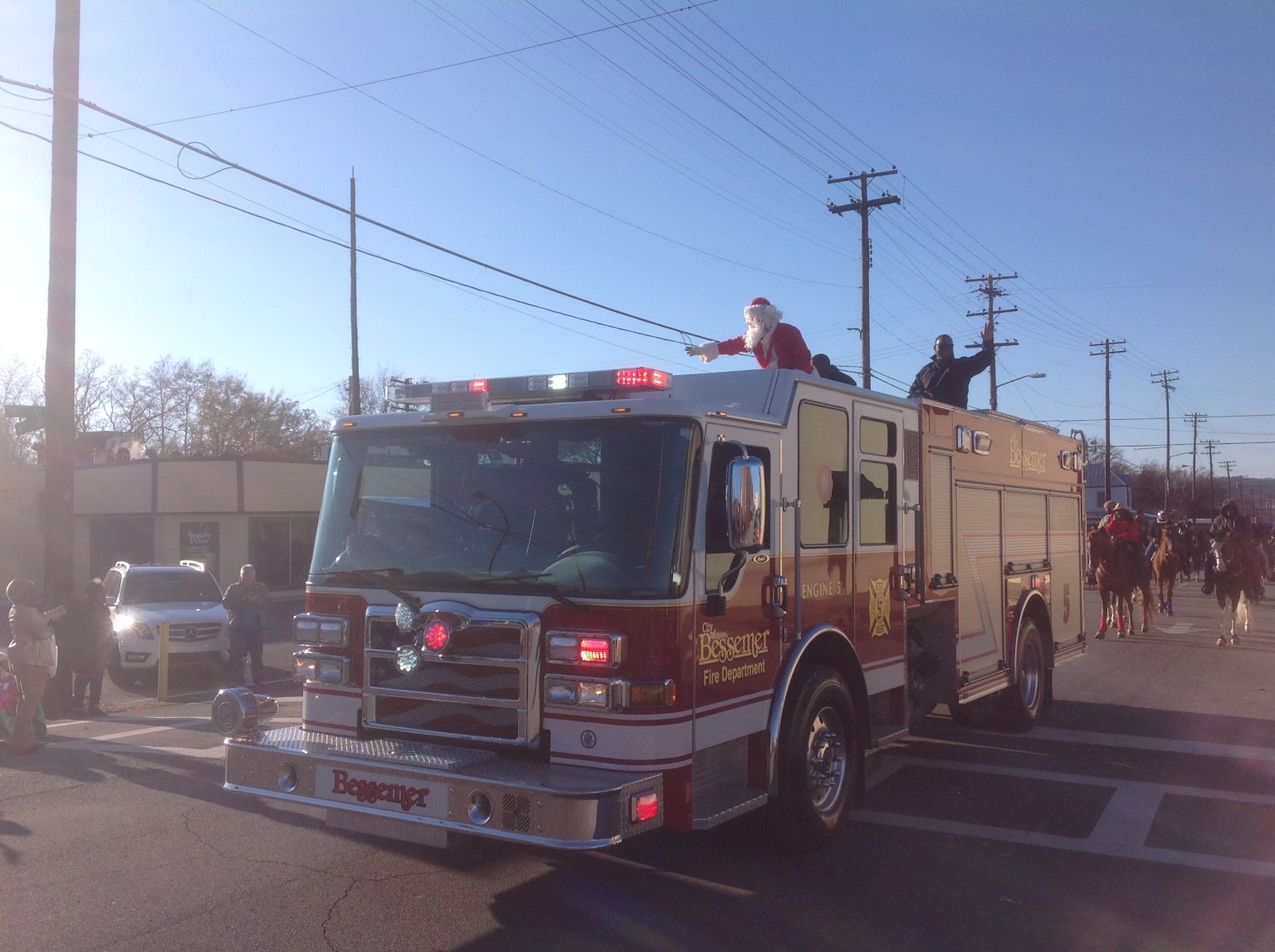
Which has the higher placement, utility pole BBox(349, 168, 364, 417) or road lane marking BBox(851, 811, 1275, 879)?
utility pole BBox(349, 168, 364, 417)

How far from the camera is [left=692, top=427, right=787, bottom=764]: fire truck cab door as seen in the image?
513 centimetres

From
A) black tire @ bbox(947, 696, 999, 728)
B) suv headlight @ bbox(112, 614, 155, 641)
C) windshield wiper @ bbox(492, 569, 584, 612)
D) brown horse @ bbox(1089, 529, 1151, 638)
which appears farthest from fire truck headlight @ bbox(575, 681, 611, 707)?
brown horse @ bbox(1089, 529, 1151, 638)

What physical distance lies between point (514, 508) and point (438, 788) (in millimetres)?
1422

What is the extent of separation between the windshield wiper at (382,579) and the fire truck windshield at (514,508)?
0.03 feet

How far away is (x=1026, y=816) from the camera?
698 cm

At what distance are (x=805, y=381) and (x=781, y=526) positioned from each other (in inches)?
34.9

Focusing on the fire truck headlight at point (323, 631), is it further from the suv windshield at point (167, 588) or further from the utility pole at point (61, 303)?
the suv windshield at point (167, 588)

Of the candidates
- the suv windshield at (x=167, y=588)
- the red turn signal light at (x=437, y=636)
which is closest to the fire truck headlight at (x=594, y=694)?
the red turn signal light at (x=437, y=636)

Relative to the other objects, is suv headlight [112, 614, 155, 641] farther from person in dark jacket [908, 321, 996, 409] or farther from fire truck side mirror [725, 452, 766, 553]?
fire truck side mirror [725, 452, 766, 553]

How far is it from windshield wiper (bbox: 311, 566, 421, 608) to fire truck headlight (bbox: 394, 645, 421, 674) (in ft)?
0.72


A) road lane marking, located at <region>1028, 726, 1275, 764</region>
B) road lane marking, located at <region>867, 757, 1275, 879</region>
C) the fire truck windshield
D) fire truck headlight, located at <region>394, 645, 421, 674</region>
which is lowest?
road lane marking, located at <region>1028, 726, 1275, 764</region>

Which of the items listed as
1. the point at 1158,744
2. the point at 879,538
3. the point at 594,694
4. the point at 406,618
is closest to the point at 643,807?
the point at 594,694

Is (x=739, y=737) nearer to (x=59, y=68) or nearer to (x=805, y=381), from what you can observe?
(x=805, y=381)

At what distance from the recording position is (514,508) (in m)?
5.43
